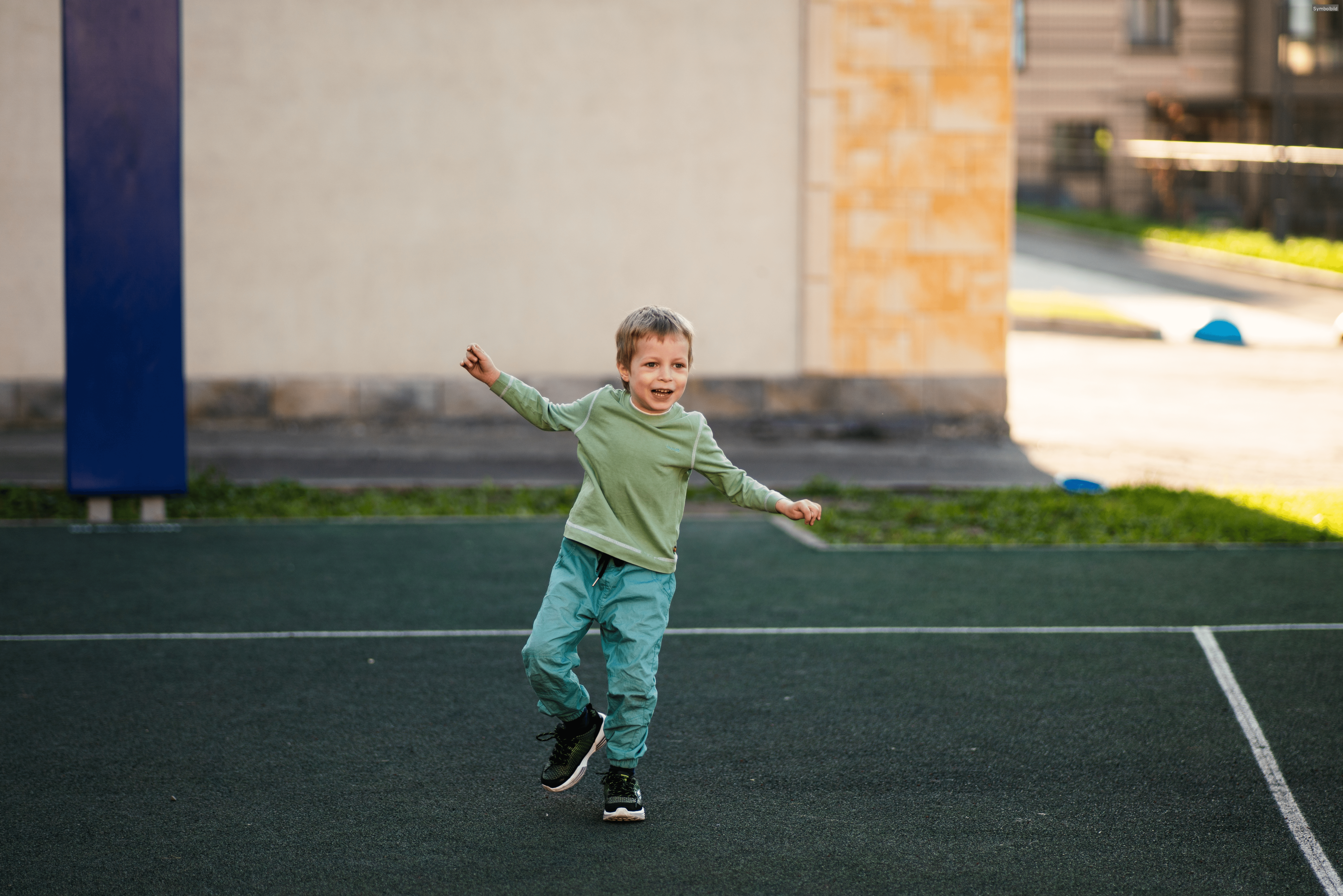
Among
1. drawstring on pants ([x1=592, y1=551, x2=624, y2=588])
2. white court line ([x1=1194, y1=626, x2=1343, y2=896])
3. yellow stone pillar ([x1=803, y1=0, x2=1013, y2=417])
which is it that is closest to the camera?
white court line ([x1=1194, y1=626, x2=1343, y2=896])

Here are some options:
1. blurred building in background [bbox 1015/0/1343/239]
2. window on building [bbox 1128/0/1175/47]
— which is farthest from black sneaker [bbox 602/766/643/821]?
window on building [bbox 1128/0/1175/47]

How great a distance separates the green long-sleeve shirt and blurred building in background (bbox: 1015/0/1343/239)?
3310cm

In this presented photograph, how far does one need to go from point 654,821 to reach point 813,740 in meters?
1.06

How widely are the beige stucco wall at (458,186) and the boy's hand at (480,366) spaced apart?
8.89 meters

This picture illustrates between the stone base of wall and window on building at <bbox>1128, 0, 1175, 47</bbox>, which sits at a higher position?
window on building at <bbox>1128, 0, 1175, 47</bbox>

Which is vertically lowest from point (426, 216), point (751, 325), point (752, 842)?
point (752, 842)

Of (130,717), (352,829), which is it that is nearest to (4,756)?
(130,717)

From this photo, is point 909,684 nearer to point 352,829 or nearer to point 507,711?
point 507,711

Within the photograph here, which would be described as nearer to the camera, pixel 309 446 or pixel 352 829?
pixel 352 829

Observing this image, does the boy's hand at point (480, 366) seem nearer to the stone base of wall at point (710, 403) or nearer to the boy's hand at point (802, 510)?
the boy's hand at point (802, 510)

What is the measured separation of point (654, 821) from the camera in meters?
5.06

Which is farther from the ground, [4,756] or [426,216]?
[426,216]

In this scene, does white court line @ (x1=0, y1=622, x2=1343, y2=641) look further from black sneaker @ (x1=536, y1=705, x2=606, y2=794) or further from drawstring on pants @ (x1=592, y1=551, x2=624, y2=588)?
drawstring on pants @ (x1=592, y1=551, x2=624, y2=588)

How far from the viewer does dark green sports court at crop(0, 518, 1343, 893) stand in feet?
15.5
